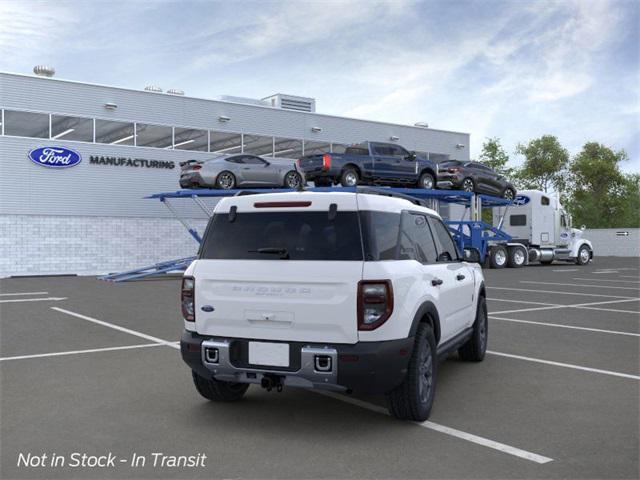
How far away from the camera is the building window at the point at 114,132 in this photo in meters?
27.2

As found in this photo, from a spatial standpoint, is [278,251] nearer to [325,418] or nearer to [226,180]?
[325,418]

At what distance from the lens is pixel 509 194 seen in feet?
95.1

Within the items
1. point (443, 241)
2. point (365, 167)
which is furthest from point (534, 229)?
point (443, 241)

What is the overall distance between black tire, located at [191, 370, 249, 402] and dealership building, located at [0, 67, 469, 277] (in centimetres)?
2239

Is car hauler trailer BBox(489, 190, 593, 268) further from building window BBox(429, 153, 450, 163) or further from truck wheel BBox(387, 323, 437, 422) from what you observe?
truck wheel BBox(387, 323, 437, 422)

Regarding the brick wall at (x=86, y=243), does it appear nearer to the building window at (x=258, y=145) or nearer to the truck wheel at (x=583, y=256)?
the building window at (x=258, y=145)

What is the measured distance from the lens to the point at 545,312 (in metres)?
12.0

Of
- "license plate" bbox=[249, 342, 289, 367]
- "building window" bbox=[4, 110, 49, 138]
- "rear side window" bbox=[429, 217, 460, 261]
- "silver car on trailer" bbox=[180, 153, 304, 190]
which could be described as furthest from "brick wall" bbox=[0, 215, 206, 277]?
"license plate" bbox=[249, 342, 289, 367]

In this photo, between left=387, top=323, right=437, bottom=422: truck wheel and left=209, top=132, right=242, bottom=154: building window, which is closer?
left=387, top=323, right=437, bottom=422: truck wheel

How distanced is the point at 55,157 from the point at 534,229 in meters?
21.4

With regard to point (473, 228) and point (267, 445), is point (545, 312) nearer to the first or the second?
point (267, 445)

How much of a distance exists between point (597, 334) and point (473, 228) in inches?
720

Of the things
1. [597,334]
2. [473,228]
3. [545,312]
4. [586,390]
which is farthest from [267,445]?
[473,228]

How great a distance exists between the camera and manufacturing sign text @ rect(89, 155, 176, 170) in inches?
1064
